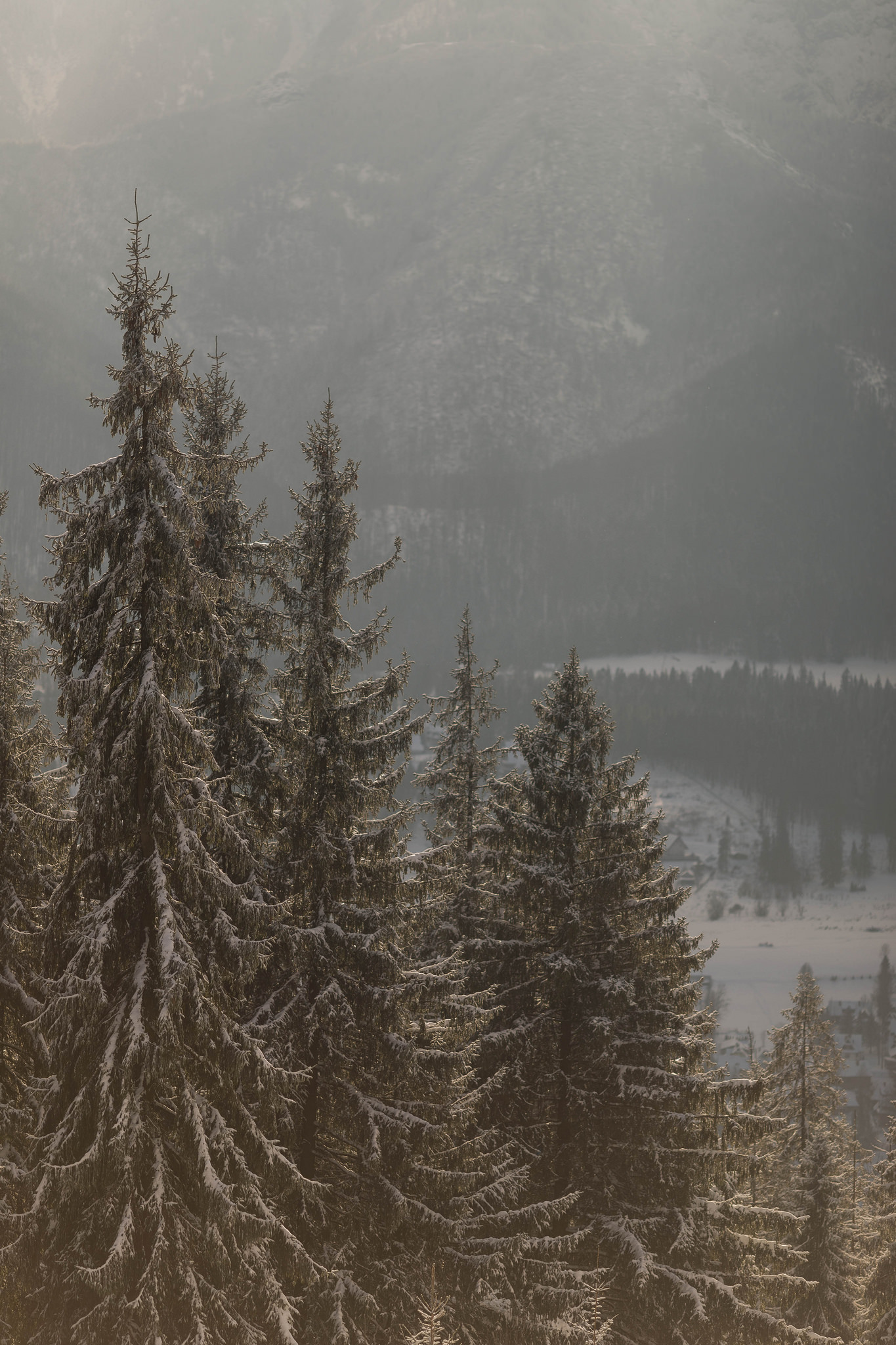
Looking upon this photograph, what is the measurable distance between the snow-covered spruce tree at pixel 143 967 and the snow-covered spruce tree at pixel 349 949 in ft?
8.44

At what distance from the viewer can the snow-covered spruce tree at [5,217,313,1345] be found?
35.9 ft

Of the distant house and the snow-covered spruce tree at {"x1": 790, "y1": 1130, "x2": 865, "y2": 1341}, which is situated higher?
the snow-covered spruce tree at {"x1": 790, "y1": 1130, "x2": 865, "y2": 1341}

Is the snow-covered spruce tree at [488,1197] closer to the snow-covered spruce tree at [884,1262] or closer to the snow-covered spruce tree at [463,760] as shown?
the snow-covered spruce tree at [463,760]

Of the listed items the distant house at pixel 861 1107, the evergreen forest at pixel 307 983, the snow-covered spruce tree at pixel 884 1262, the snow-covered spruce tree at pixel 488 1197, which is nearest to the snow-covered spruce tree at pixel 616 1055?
the evergreen forest at pixel 307 983

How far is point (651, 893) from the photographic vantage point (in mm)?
20906

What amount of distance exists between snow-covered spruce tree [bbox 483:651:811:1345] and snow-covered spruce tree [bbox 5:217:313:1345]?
7.21 m

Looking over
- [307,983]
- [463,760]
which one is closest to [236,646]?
[307,983]

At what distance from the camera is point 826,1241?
3000 cm

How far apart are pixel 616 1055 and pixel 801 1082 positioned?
71.1ft

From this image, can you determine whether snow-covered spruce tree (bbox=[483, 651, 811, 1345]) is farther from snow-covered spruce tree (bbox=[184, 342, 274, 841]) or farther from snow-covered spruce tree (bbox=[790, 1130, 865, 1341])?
snow-covered spruce tree (bbox=[790, 1130, 865, 1341])

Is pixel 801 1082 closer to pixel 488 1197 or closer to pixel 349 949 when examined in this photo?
pixel 488 1197

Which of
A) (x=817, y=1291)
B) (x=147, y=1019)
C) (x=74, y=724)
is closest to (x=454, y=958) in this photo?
(x=147, y=1019)

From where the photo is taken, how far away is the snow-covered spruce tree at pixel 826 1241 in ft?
98.2

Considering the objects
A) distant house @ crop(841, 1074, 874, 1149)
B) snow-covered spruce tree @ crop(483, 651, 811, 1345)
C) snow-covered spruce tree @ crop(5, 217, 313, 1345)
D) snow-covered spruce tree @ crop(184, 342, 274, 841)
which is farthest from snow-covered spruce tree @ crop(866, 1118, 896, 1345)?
distant house @ crop(841, 1074, 874, 1149)
